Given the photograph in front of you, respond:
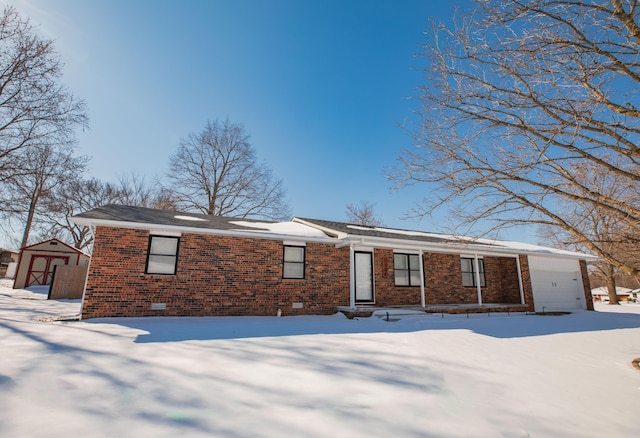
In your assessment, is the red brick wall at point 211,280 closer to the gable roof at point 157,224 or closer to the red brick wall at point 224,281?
the red brick wall at point 224,281

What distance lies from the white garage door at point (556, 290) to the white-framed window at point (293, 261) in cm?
1109

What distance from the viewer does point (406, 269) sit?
12812mm

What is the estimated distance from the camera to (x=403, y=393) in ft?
11.8

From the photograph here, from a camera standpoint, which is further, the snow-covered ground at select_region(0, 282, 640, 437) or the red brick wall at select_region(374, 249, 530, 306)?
the red brick wall at select_region(374, 249, 530, 306)

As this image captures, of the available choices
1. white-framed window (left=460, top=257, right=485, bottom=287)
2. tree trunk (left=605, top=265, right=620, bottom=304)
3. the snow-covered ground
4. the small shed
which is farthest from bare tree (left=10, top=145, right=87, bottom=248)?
tree trunk (left=605, top=265, right=620, bottom=304)

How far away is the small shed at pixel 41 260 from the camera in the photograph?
1991 centimetres

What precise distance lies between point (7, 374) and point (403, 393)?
4929mm

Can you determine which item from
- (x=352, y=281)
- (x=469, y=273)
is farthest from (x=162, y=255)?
(x=469, y=273)

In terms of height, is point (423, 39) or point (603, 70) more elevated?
point (423, 39)

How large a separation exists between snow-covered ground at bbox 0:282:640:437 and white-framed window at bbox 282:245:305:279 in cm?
372

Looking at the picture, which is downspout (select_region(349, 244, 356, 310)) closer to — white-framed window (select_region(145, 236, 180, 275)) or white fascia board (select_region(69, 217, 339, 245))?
white fascia board (select_region(69, 217, 339, 245))

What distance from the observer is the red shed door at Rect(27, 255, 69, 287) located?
2034 centimetres

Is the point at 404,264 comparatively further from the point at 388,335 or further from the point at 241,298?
the point at 241,298

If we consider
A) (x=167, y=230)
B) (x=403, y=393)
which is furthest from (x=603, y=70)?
(x=167, y=230)
